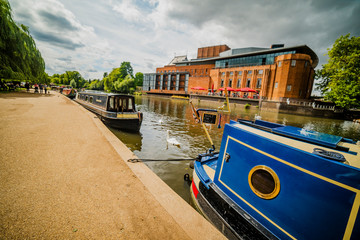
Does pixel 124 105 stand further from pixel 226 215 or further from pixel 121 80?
pixel 121 80

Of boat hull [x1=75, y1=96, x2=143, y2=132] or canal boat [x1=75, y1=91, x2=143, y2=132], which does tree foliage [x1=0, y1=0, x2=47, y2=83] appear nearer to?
canal boat [x1=75, y1=91, x2=143, y2=132]

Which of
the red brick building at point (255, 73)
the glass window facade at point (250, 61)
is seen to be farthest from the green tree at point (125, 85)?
the glass window facade at point (250, 61)

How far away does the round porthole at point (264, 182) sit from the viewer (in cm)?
223

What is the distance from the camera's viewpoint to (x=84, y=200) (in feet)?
9.22

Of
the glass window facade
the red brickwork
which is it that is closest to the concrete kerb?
the red brickwork

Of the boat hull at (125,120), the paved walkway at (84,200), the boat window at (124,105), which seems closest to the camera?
the paved walkway at (84,200)

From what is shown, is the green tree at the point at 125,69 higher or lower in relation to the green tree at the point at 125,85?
higher

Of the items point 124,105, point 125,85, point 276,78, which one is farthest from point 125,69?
point 124,105

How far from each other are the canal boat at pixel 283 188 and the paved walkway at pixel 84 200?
68 cm

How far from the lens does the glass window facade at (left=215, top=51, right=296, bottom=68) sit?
40287 mm

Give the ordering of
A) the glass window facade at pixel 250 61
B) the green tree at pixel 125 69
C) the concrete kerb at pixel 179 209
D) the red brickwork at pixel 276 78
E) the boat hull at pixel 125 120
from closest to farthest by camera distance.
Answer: the concrete kerb at pixel 179 209 → the boat hull at pixel 125 120 → the red brickwork at pixel 276 78 → the glass window facade at pixel 250 61 → the green tree at pixel 125 69

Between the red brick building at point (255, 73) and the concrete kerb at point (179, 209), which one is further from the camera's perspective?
the red brick building at point (255, 73)

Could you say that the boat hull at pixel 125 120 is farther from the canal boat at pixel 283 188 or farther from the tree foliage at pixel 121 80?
the tree foliage at pixel 121 80

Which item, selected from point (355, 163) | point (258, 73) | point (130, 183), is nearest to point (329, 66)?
point (258, 73)
